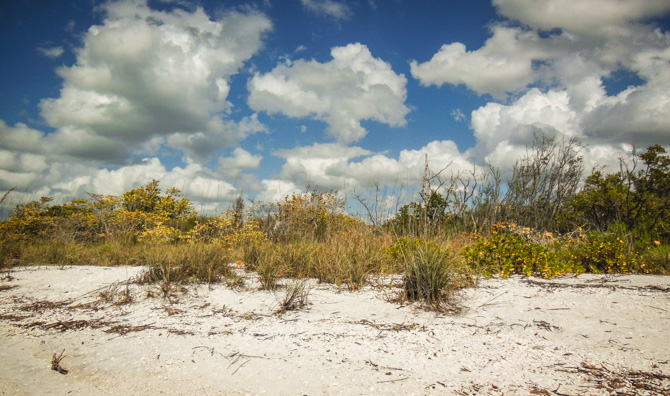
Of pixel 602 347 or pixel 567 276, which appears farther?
pixel 567 276

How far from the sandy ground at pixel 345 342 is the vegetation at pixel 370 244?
1.06ft

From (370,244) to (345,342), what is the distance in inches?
104

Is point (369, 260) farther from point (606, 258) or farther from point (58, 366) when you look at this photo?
point (58, 366)

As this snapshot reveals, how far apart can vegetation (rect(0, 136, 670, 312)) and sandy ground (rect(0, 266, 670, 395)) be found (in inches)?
12.7

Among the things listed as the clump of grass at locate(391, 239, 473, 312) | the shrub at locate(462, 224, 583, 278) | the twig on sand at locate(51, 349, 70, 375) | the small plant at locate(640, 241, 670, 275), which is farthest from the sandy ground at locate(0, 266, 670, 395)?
the small plant at locate(640, 241, 670, 275)

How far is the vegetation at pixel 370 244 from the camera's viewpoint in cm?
387

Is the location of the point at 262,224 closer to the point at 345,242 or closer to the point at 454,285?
the point at 345,242

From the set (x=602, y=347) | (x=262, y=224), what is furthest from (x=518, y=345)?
(x=262, y=224)

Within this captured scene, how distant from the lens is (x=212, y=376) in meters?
2.01

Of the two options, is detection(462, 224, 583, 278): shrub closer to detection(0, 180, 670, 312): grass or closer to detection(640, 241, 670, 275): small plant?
detection(0, 180, 670, 312): grass

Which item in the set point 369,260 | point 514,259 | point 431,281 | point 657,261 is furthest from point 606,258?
point 369,260

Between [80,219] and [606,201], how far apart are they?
14.8 meters

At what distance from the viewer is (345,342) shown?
2.42 metres

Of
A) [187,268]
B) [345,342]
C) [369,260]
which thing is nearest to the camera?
[345,342]
